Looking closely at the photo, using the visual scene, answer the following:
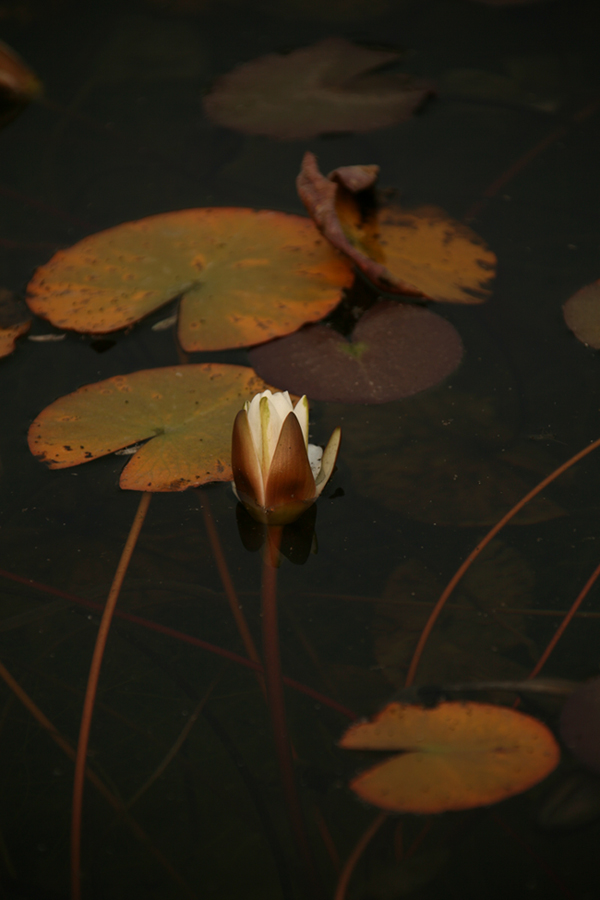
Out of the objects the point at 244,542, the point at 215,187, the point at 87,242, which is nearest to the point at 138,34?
the point at 215,187

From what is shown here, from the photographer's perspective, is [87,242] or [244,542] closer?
[244,542]

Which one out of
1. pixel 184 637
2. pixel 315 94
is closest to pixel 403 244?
pixel 315 94

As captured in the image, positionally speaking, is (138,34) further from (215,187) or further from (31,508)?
(31,508)

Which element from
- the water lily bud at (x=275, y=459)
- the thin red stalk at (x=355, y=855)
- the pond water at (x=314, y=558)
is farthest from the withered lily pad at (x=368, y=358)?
the thin red stalk at (x=355, y=855)

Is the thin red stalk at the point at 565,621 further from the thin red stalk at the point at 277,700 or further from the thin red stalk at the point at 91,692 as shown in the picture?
the thin red stalk at the point at 91,692

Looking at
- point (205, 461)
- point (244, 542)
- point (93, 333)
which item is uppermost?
point (93, 333)

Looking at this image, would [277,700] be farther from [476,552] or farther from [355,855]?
[476,552]

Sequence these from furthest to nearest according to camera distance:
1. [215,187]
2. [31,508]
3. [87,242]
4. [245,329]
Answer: [215,187] → [87,242] → [245,329] → [31,508]
